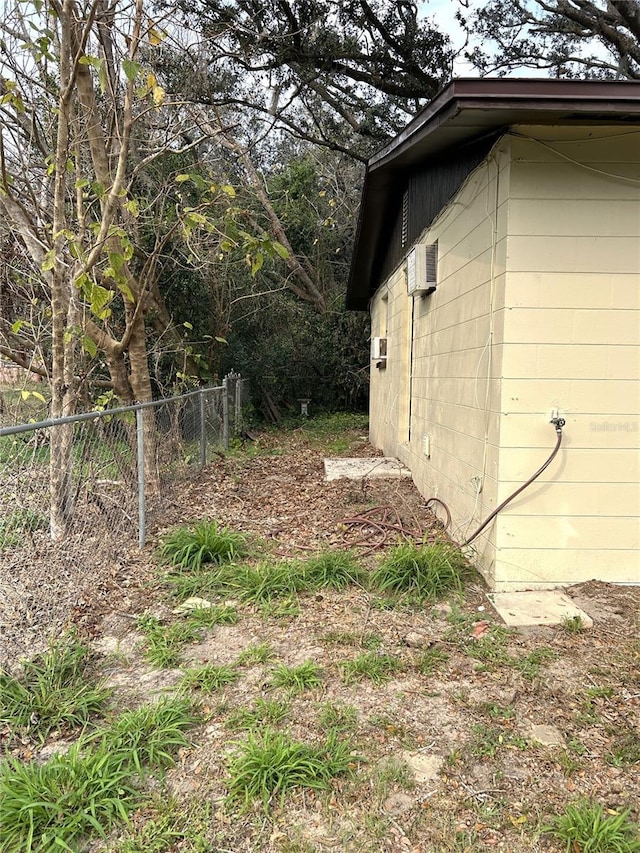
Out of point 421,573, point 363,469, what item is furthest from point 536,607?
point 363,469

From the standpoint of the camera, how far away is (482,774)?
6.85ft

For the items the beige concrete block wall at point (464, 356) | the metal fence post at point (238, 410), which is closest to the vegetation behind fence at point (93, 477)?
the beige concrete block wall at point (464, 356)

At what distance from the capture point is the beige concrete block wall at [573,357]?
11.1 ft

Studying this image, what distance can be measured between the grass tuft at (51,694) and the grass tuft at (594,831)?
1.86 metres

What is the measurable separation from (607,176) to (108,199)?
10.7 feet

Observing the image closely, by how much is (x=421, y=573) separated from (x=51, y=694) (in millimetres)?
2233

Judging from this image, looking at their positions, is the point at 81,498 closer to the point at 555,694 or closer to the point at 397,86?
the point at 555,694

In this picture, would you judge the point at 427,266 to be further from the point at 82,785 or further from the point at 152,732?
the point at 82,785

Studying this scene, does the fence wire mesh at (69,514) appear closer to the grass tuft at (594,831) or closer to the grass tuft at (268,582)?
the grass tuft at (268,582)

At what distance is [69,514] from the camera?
4312 millimetres

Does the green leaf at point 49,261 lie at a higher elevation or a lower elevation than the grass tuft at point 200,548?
higher

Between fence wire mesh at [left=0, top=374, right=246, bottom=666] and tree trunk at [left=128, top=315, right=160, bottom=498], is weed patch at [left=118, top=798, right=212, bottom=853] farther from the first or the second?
tree trunk at [left=128, top=315, right=160, bottom=498]

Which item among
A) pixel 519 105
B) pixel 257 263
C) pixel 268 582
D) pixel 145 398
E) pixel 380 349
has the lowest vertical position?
pixel 268 582

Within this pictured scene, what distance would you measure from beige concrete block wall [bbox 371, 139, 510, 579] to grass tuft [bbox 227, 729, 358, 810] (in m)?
1.89
